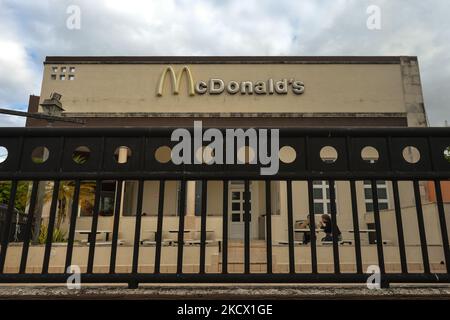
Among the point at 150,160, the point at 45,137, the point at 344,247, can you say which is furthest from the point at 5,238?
the point at 344,247

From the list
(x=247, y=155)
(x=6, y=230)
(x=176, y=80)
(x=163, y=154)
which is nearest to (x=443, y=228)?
(x=247, y=155)

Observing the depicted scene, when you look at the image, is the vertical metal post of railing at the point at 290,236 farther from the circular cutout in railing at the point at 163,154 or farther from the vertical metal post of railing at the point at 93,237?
the vertical metal post of railing at the point at 93,237

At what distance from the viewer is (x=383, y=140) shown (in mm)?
1612

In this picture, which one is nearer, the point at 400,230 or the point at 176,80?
the point at 400,230

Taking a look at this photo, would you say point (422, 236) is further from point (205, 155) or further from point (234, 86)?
point (234, 86)

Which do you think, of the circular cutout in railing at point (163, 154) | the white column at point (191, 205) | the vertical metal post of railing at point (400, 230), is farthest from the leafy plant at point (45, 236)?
the vertical metal post of railing at point (400, 230)

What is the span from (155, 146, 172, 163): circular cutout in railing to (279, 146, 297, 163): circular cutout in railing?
56cm

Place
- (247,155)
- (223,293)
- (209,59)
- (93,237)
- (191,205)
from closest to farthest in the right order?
(223,293) < (93,237) < (247,155) < (191,205) < (209,59)

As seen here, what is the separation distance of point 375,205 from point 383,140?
327mm

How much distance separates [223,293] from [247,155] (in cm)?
67

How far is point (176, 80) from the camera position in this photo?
13852 millimetres

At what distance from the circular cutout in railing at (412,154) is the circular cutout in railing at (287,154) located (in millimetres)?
541

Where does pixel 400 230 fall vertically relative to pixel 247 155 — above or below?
below
